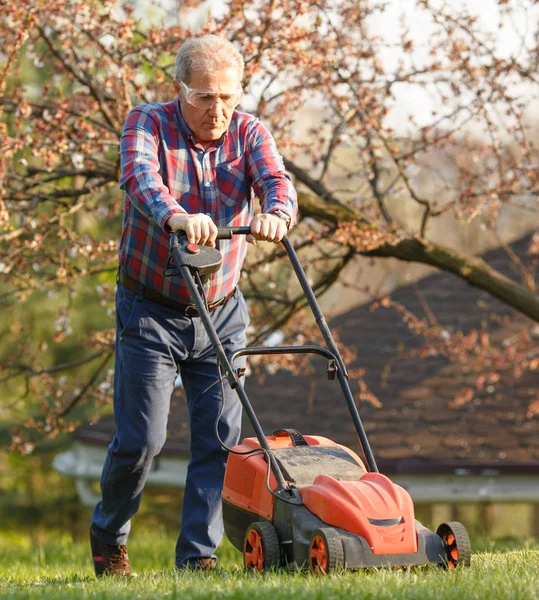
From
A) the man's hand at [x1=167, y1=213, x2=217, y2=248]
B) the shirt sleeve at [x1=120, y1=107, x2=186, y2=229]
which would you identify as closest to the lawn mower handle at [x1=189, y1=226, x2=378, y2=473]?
the man's hand at [x1=167, y1=213, x2=217, y2=248]

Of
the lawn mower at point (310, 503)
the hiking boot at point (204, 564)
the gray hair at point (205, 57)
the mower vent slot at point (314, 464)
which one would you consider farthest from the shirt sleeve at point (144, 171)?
the hiking boot at point (204, 564)

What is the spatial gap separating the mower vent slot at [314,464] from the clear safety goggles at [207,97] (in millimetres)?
1374

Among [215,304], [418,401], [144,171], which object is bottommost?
[418,401]

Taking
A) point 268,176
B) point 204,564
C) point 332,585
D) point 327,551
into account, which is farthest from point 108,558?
point 268,176

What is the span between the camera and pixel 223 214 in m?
4.34

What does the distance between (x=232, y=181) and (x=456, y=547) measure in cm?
174

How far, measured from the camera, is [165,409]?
4363mm

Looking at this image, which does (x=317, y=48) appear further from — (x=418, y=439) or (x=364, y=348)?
(x=364, y=348)

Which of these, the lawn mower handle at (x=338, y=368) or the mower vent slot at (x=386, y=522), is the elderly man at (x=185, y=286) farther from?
the mower vent slot at (x=386, y=522)

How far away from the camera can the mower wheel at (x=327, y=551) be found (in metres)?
3.31

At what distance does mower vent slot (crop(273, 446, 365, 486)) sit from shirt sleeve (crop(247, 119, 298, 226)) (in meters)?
0.91

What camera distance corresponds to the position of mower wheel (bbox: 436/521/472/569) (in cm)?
356

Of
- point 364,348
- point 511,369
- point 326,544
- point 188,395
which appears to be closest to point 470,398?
point 511,369

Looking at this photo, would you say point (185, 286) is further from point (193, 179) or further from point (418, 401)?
point (418, 401)
